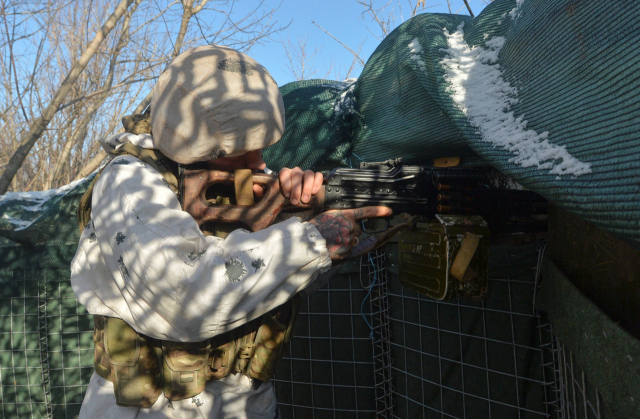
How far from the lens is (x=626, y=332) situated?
1.00m

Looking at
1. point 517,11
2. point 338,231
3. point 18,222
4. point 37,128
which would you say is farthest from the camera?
point 37,128

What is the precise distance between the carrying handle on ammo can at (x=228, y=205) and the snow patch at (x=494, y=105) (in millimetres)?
769

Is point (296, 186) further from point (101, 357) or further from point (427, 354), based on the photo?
point (427, 354)

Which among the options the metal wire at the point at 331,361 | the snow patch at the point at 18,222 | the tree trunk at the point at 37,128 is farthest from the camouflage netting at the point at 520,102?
the tree trunk at the point at 37,128

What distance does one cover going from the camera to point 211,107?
133cm

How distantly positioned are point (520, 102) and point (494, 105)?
128mm

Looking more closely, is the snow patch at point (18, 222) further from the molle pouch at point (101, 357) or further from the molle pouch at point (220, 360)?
the molle pouch at point (220, 360)

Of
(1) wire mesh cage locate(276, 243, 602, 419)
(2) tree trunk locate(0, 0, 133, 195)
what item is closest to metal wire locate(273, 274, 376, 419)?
(1) wire mesh cage locate(276, 243, 602, 419)

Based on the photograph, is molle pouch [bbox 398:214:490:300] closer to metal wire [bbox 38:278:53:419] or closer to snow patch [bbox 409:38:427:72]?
snow patch [bbox 409:38:427:72]

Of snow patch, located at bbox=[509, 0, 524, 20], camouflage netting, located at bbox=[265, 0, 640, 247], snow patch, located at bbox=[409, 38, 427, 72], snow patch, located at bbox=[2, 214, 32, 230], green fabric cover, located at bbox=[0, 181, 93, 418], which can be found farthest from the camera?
green fabric cover, located at bbox=[0, 181, 93, 418]

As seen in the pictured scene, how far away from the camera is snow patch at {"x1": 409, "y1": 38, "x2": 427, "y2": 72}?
1953 mm

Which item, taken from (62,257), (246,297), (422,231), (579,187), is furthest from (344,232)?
(62,257)

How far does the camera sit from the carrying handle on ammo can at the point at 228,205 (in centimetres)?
145

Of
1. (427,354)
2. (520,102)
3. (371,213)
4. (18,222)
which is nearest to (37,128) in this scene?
(18,222)
